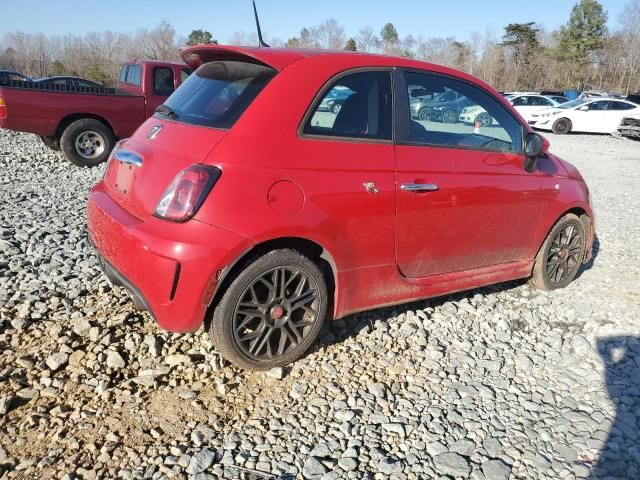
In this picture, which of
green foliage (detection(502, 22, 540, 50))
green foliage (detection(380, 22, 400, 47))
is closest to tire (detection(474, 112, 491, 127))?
green foliage (detection(502, 22, 540, 50))

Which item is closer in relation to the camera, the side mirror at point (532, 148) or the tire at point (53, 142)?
the side mirror at point (532, 148)

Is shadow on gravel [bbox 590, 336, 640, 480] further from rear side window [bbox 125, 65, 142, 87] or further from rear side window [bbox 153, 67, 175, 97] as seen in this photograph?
rear side window [bbox 125, 65, 142, 87]

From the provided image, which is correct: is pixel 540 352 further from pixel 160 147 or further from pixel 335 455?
pixel 160 147

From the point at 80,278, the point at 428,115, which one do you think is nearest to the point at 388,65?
the point at 428,115

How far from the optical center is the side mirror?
158 inches

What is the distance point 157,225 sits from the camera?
9.19 feet

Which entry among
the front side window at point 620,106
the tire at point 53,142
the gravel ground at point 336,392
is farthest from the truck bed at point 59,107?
the front side window at point 620,106

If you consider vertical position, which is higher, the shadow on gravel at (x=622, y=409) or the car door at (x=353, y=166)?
the car door at (x=353, y=166)

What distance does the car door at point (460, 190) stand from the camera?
11.2ft

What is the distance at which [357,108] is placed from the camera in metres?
3.31

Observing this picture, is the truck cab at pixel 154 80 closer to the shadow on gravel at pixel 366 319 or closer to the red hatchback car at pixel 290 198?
the red hatchback car at pixel 290 198

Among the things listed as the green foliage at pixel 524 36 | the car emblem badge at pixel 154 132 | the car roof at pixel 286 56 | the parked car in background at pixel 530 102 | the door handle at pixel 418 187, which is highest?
the green foliage at pixel 524 36

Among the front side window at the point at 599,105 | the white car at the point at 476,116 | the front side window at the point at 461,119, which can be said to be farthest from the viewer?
the front side window at the point at 599,105

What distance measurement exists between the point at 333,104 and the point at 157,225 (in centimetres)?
125
